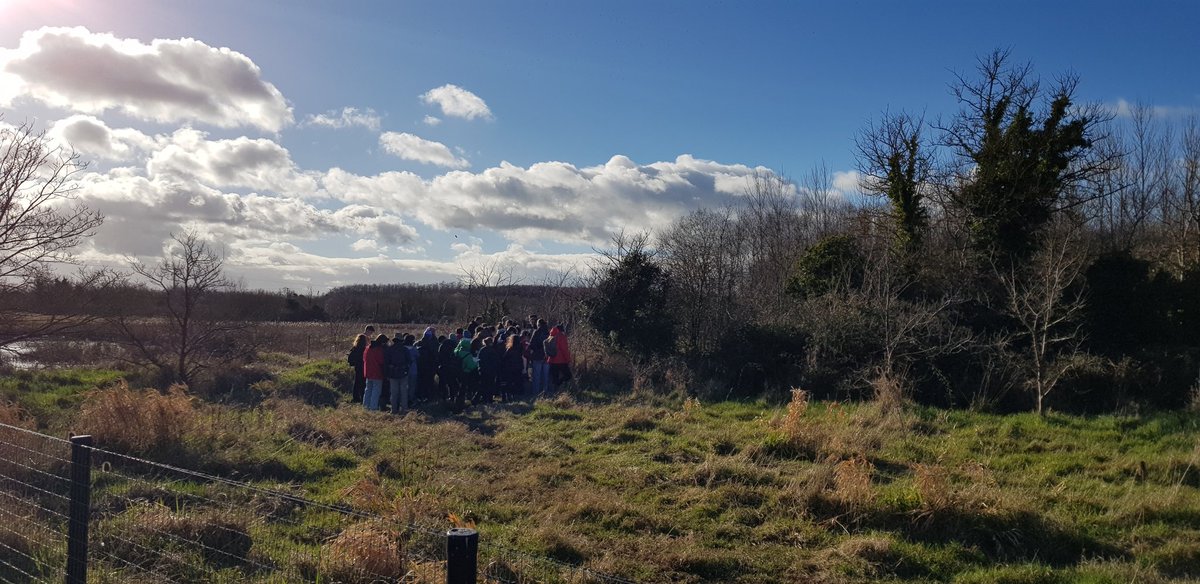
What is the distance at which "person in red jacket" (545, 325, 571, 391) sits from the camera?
17891 mm

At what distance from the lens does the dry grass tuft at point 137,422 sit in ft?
34.2

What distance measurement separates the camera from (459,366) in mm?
16875

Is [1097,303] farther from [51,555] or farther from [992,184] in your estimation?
[51,555]

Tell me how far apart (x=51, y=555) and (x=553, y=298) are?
2109 centimetres

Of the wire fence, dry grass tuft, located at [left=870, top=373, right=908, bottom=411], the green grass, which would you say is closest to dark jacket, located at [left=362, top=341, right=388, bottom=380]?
the green grass

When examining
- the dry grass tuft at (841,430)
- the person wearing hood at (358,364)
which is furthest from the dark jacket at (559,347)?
the dry grass tuft at (841,430)

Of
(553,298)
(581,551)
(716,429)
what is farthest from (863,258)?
(581,551)

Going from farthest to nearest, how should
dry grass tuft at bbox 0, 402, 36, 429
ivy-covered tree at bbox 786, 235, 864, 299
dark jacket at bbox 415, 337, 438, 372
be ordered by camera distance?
1. ivy-covered tree at bbox 786, 235, 864, 299
2. dark jacket at bbox 415, 337, 438, 372
3. dry grass tuft at bbox 0, 402, 36, 429

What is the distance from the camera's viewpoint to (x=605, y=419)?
1329 cm

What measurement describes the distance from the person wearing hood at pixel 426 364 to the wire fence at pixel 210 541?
31.0ft

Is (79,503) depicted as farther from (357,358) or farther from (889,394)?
(357,358)

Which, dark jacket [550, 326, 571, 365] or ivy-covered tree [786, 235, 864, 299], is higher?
ivy-covered tree [786, 235, 864, 299]

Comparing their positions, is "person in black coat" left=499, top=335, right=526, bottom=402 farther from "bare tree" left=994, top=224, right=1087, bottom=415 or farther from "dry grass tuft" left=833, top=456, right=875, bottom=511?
"dry grass tuft" left=833, top=456, right=875, bottom=511

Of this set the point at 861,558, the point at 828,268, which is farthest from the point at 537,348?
the point at 861,558
